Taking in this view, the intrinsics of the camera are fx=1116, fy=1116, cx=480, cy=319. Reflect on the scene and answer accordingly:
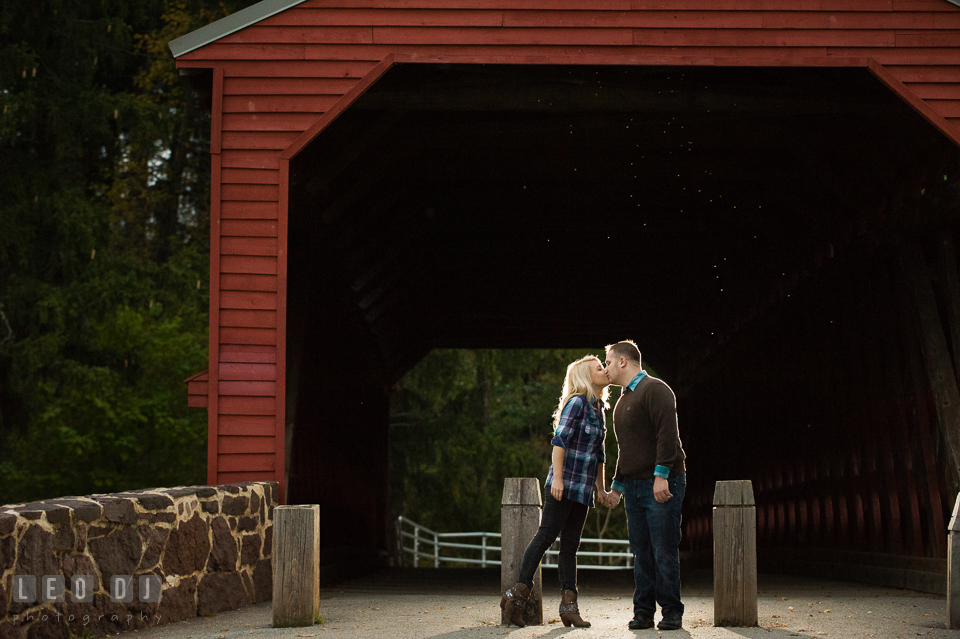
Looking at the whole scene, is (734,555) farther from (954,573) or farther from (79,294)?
(79,294)

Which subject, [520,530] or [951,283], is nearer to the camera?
[520,530]

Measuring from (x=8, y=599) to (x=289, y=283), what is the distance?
18.2 ft

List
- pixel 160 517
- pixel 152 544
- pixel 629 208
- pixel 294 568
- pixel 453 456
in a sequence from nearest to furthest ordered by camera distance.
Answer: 1. pixel 294 568
2. pixel 152 544
3. pixel 160 517
4. pixel 629 208
5. pixel 453 456

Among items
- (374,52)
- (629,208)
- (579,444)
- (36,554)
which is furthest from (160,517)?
(629,208)

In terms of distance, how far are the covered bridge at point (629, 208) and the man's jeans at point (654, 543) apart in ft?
10.9

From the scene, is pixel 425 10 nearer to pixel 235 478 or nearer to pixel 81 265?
pixel 235 478

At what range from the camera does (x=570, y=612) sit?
576cm

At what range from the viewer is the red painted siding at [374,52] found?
324 inches

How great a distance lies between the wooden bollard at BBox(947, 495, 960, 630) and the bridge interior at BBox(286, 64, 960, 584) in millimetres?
3163

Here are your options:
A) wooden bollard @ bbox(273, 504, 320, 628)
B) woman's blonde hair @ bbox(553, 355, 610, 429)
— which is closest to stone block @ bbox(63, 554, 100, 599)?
wooden bollard @ bbox(273, 504, 320, 628)

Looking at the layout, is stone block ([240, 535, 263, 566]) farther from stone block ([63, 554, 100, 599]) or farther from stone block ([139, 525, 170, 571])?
stone block ([63, 554, 100, 599])

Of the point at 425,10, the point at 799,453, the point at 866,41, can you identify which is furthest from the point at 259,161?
Result: the point at 799,453

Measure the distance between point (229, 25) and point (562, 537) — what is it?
4.75 meters

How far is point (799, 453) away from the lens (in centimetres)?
1318
